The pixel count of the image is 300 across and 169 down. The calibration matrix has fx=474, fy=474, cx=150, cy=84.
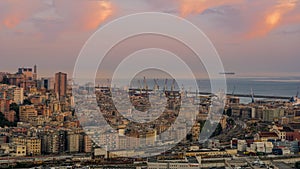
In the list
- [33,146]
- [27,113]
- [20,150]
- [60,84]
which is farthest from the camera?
[60,84]

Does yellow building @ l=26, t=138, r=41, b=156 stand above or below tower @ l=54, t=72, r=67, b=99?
below

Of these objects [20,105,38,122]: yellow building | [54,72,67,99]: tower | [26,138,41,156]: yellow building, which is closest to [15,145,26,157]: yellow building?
[26,138,41,156]: yellow building

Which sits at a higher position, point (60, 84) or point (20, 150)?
point (60, 84)

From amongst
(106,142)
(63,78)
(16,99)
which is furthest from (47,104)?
(106,142)

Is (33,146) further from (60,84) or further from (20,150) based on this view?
(60,84)

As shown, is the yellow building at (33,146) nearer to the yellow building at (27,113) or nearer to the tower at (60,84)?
the yellow building at (27,113)

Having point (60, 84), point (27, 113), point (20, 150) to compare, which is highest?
point (60, 84)

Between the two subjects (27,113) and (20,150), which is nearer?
(20,150)

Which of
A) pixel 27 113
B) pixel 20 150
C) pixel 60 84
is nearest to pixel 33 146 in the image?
pixel 20 150

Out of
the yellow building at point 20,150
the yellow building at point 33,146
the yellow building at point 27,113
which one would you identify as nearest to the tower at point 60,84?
the yellow building at point 27,113

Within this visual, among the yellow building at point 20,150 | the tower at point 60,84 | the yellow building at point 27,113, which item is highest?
the tower at point 60,84

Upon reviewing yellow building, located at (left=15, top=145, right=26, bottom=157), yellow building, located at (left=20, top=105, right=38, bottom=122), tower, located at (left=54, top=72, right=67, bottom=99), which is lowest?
yellow building, located at (left=15, top=145, right=26, bottom=157)

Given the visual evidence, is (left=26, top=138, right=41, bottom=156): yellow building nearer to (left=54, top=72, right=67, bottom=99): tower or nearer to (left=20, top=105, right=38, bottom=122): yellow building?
(left=20, top=105, right=38, bottom=122): yellow building
